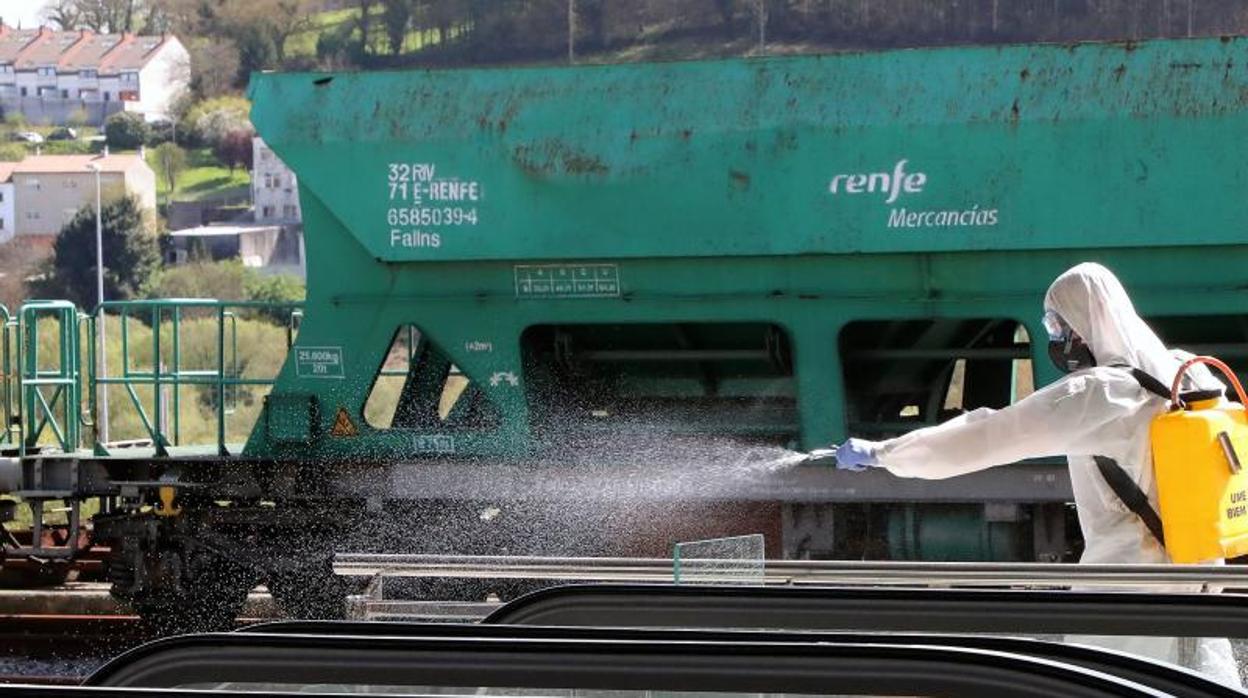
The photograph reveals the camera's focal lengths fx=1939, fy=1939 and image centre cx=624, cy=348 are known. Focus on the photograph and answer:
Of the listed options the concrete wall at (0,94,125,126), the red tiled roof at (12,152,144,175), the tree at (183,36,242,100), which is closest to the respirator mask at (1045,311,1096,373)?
the red tiled roof at (12,152,144,175)

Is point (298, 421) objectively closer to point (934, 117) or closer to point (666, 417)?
point (666, 417)

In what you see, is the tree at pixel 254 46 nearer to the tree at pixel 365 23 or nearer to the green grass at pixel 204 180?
the green grass at pixel 204 180

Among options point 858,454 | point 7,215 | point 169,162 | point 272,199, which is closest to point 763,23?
point 858,454

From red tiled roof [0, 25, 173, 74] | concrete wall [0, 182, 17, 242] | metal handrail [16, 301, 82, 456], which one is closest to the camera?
metal handrail [16, 301, 82, 456]

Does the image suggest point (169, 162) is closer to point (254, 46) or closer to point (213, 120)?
point (213, 120)

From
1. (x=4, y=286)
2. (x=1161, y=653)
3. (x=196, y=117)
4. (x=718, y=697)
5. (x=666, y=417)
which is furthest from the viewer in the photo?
(x=196, y=117)

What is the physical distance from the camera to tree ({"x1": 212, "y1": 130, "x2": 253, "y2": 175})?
304 ft

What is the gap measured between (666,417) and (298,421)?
7.25ft

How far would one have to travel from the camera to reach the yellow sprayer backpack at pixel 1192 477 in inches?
208

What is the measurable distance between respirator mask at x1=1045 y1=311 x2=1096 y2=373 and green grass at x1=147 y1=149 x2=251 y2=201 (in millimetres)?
86870

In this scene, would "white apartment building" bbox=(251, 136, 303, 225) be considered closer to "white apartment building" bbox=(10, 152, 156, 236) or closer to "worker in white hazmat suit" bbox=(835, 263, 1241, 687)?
"white apartment building" bbox=(10, 152, 156, 236)

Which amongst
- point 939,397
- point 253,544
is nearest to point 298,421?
point 253,544

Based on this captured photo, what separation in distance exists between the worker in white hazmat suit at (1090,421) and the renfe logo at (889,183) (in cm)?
464

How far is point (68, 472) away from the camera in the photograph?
11922 mm
